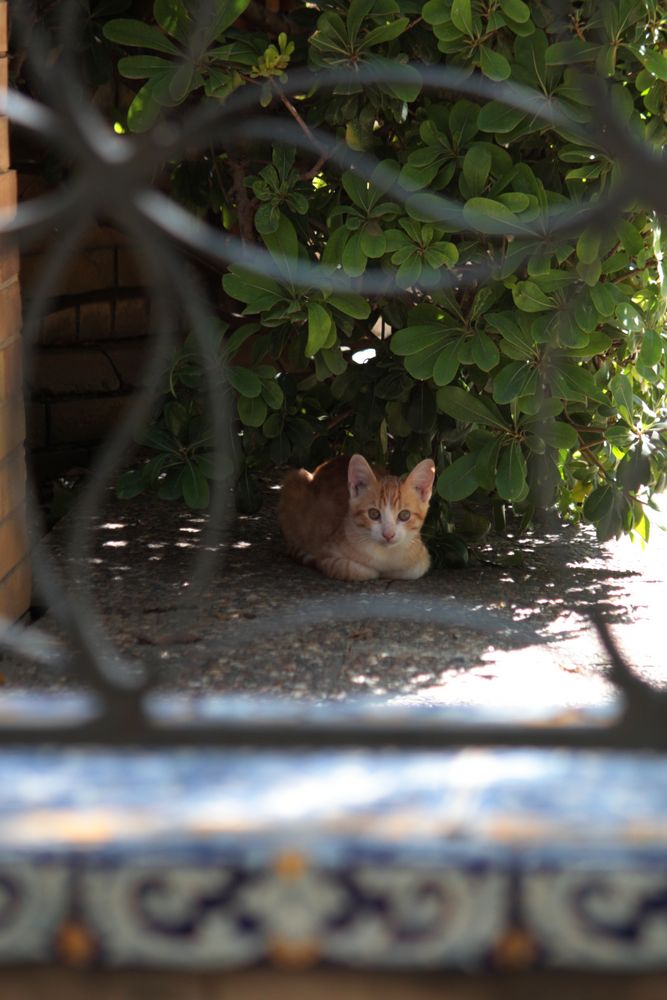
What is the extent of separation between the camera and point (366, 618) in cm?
419

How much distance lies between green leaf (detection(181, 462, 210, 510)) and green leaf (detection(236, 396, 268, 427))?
0.24m

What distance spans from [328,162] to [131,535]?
5.23ft

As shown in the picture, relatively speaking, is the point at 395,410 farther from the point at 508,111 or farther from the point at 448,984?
the point at 448,984

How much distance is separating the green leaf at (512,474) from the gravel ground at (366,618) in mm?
333

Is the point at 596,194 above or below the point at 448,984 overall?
above

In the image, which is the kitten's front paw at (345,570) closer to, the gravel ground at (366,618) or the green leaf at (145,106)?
the gravel ground at (366,618)

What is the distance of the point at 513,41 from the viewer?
4.07 metres

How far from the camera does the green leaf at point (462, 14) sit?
377cm

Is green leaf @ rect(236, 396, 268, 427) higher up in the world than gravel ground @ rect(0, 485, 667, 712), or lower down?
higher up

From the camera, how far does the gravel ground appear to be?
11.7ft

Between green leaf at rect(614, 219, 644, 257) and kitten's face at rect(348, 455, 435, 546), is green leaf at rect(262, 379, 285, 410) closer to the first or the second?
kitten's face at rect(348, 455, 435, 546)

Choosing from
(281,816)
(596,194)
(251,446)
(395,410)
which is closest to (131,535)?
(251,446)

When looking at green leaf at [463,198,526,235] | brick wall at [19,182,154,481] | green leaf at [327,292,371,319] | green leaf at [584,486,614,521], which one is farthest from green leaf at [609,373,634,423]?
brick wall at [19,182,154,481]

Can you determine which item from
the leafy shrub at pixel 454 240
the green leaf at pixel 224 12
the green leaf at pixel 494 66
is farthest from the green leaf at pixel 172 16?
the green leaf at pixel 494 66
